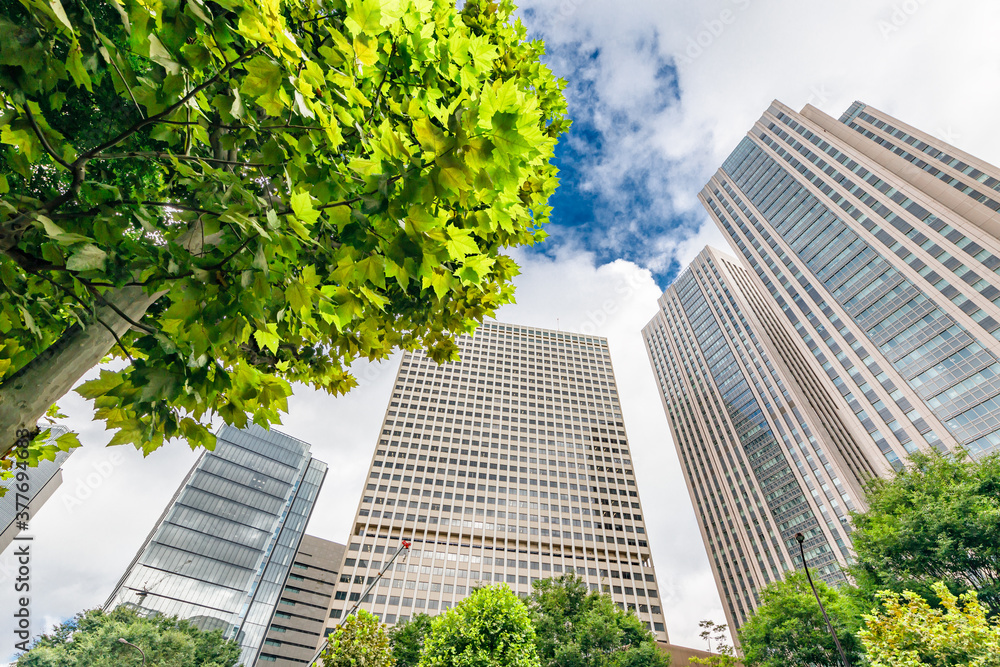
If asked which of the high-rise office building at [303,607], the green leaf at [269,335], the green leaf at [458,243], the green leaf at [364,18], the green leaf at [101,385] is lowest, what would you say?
the green leaf at [101,385]

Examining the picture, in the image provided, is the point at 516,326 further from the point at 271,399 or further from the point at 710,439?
the point at 271,399

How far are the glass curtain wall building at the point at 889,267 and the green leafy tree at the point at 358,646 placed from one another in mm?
46916

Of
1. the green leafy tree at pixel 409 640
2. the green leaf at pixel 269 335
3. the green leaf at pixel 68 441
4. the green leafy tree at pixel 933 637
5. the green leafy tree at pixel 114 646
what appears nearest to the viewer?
the green leaf at pixel 269 335

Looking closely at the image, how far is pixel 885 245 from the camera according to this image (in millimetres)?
50000

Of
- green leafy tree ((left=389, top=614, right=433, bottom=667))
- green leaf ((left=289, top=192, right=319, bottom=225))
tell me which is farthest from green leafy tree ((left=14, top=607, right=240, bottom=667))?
green leaf ((left=289, top=192, right=319, bottom=225))

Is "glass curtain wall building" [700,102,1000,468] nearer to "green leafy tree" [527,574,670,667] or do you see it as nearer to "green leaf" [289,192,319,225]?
"green leafy tree" [527,574,670,667]

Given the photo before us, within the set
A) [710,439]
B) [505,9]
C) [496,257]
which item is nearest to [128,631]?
[496,257]

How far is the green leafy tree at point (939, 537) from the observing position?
48.1 feet

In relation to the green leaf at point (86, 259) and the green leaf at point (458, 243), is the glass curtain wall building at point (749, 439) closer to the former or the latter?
the green leaf at point (458, 243)

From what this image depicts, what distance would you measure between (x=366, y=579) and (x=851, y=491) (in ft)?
222

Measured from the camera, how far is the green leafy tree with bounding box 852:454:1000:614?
14.6 m

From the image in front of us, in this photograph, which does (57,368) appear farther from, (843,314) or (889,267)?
(843,314)

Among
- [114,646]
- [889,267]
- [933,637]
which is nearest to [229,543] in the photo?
[114,646]

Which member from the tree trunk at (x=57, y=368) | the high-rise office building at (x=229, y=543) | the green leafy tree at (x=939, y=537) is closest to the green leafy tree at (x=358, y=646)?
the tree trunk at (x=57, y=368)
